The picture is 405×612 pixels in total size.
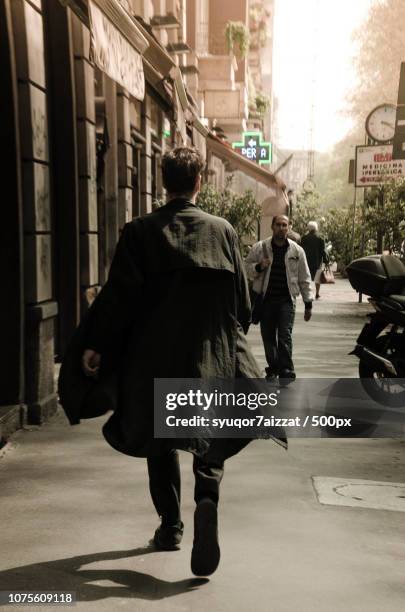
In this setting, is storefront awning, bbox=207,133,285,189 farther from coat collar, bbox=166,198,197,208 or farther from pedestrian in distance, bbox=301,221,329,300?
coat collar, bbox=166,198,197,208

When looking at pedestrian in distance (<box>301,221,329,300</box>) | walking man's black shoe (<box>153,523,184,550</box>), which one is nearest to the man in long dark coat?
walking man's black shoe (<box>153,523,184,550</box>)

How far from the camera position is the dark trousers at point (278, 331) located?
9922 mm

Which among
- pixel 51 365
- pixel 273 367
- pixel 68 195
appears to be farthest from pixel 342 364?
pixel 51 365

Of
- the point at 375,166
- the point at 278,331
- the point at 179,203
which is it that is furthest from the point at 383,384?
the point at 375,166

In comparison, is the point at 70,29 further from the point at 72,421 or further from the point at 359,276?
the point at 72,421

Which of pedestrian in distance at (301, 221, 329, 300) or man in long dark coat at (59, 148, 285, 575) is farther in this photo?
pedestrian in distance at (301, 221, 329, 300)

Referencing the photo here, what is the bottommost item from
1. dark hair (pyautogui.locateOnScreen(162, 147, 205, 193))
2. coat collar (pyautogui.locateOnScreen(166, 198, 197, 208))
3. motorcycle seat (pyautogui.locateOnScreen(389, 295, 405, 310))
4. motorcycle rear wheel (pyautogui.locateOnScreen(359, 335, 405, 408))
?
motorcycle rear wheel (pyautogui.locateOnScreen(359, 335, 405, 408))

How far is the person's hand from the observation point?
13.3 feet

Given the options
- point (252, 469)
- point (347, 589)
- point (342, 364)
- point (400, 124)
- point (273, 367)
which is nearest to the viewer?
point (347, 589)

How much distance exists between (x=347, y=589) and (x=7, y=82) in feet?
15.3

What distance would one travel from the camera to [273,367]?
10039 millimetres

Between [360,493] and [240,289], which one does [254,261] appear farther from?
[240,289]

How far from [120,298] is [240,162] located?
2325 cm

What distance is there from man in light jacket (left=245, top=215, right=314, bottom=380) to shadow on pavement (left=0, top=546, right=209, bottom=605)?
5891 millimetres
